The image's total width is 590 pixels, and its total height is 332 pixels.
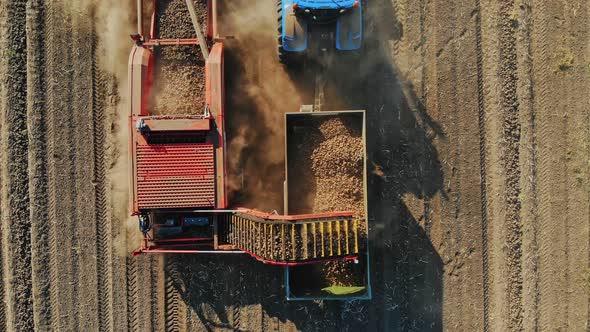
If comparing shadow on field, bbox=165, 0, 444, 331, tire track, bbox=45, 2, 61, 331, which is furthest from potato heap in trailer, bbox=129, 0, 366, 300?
tire track, bbox=45, 2, 61, 331

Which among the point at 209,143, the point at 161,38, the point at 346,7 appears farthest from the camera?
the point at 161,38

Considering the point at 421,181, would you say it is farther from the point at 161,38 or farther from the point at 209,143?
the point at 161,38

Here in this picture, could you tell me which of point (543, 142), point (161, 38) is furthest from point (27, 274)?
point (543, 142)

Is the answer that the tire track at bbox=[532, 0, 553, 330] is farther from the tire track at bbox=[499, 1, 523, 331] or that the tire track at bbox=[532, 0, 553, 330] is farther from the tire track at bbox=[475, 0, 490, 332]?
the tire track at bbox=[475, 0, 490, 332]

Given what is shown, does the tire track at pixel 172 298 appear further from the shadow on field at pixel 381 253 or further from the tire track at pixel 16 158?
the tire track at pixel 16 158

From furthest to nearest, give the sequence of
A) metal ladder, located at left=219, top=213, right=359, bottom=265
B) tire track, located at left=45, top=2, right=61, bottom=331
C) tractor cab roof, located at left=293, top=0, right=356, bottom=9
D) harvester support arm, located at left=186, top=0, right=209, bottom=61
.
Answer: tire track, located at left=45, top=2, right=61, bottom=331, harvester support arm, located at left=186, top=0, right=209, bottom=61, metal ladder, located at left=219, top=213, right=359, bottom=265, tractor cab roof, located at left=293, top=0, right=356, bottom=9
